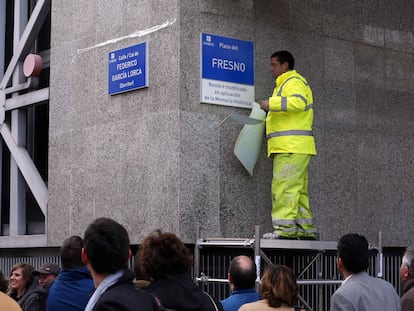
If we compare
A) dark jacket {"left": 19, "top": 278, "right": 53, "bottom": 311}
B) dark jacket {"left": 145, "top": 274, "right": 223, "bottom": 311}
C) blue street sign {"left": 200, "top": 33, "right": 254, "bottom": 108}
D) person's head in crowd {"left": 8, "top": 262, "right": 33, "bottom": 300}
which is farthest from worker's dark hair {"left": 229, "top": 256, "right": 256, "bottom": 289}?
blue street sign {"left": 200, "top": 33, "right": 254, "bottom": 108}

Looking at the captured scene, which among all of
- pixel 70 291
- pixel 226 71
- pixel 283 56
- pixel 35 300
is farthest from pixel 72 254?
pixel 283 56

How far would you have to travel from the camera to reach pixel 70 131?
10.6 m

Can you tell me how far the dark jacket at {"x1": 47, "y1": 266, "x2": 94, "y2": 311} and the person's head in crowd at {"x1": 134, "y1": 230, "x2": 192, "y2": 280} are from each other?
1.09 meters

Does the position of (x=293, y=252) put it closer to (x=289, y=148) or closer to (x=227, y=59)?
(x=289, y=148)

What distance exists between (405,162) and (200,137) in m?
3.22

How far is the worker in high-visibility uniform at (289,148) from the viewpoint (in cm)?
906

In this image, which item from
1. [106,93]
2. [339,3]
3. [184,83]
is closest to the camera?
[184,83]

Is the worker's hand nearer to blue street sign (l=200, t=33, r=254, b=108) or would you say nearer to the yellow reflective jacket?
the yellow reflective jacket

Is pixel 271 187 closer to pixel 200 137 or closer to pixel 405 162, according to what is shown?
pixel 200 137

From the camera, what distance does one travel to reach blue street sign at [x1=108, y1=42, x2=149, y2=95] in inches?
378

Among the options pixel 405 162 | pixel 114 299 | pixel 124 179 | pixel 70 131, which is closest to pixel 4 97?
pixel 70 131

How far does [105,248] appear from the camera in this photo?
163 inches

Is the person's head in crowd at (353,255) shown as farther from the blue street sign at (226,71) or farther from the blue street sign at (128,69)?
the blue street sign at (128,69)

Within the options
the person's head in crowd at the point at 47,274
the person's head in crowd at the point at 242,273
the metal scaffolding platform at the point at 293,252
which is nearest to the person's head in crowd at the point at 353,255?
the person's head in crowd at the point at 242,273
